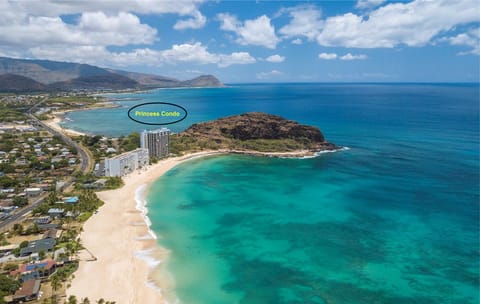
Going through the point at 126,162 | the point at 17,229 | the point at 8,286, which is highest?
the point at 126,162

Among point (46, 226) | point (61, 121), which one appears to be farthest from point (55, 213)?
point (61, 121)

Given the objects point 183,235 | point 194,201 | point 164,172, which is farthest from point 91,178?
point 183,235

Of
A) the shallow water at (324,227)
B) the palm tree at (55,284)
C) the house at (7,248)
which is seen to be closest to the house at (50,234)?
the house at (7,248)

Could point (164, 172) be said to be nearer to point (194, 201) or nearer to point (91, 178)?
point (91, 178)

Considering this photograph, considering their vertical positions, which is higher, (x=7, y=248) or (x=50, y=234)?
(x=50, y=234)

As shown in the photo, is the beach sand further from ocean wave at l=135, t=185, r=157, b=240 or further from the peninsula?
the peninsula

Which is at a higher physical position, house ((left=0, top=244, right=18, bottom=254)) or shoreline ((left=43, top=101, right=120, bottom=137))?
shoreline ((left=43, top=101, right=120, bottom=137))

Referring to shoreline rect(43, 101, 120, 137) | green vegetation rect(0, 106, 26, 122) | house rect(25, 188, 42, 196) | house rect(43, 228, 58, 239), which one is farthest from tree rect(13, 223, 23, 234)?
green vegetation rect(0, 106, 26, 122)

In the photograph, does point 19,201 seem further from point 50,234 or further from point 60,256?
point 60,256
